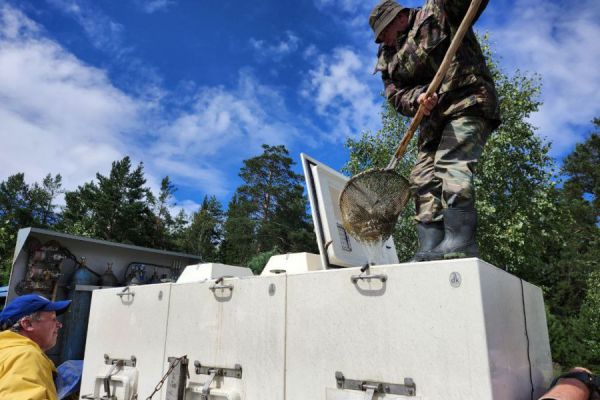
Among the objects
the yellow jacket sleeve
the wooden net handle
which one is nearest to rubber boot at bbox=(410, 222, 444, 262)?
the wooden net handle

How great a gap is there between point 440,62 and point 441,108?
31cm

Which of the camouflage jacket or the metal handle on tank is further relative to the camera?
the camouflage jacket

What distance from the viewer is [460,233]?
7.91 feet

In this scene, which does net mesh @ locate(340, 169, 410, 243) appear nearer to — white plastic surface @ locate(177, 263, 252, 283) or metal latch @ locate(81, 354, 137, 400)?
white plastic surface @ locate(177, 263, 252, 283)

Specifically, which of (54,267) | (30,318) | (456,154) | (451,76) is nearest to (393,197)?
(456,154)

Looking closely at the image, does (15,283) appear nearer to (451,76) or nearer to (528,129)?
(451,76)

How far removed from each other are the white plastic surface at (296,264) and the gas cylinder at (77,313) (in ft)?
10.3

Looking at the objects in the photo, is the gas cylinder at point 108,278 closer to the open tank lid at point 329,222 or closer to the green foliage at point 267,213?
the open tank lid at point 329,222

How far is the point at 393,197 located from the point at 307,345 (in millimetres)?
1107

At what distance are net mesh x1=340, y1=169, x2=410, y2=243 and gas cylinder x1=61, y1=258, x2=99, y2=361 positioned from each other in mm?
3755

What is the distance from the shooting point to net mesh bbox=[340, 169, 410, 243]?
8.89ft

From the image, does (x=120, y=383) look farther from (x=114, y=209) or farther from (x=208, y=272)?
(x=114, y=209)

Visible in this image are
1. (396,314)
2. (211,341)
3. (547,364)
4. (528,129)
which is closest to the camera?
(396,314)

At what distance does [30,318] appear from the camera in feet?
8.64
